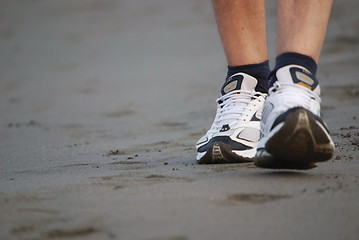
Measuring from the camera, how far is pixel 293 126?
1760mm

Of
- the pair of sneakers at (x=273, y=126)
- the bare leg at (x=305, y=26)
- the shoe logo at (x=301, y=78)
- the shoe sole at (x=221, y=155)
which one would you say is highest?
the bare leg at (x=305, y=26)

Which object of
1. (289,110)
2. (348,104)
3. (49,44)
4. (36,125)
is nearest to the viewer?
(289,110)

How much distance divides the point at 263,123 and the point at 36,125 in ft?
8.31

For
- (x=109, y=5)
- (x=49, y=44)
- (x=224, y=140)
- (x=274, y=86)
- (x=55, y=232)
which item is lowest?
(x=55, y=232)

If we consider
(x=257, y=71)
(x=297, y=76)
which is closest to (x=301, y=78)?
(x=297, y=76)

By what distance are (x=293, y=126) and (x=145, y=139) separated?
153 centimetres

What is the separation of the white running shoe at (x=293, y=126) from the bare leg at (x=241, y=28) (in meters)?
0.40

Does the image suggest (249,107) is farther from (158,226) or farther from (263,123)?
(158,226)

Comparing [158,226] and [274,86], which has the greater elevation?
[274,86]

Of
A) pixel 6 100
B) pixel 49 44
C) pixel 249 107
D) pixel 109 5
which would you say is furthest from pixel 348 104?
pixel 109 5

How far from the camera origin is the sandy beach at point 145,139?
1488mm

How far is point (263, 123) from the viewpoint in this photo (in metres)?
1.99

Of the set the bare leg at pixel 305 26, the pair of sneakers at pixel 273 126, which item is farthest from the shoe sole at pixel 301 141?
the bare leg at pixel 305 26

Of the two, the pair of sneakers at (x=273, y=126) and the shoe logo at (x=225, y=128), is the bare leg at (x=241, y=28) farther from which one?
the shoe logo at (x=225, y=128)
